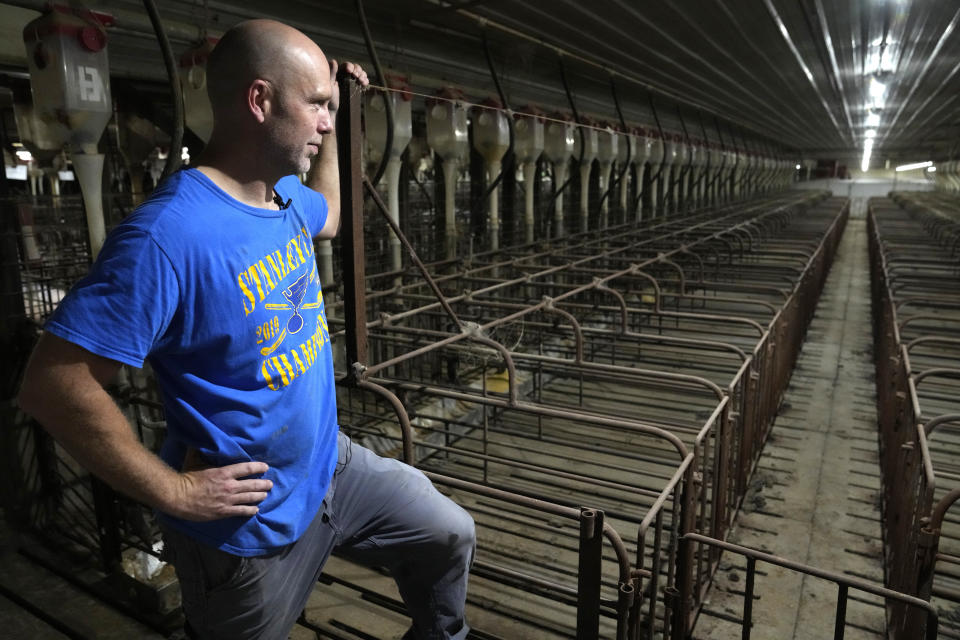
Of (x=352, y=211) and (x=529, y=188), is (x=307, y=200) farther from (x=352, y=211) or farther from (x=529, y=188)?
(x=529, y=188)

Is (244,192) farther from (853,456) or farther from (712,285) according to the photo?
(712,285)

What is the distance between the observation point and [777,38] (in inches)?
251

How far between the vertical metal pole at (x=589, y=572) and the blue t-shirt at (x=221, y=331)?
70 centimetres

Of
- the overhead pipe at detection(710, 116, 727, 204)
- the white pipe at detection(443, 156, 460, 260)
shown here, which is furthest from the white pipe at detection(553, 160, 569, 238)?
the overhead pipe at detection(710, 116, 727, 204)

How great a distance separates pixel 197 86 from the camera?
3428mm

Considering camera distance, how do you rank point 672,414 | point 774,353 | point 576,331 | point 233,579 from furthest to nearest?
1. point 672,414
2. point 774,353
3. point 576,331
4. point 233,579

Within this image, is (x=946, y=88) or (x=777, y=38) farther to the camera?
(x=946, y=88)

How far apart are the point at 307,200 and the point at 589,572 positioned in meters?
1.28

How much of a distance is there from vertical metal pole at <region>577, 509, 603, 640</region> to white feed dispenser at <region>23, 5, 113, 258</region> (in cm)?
253

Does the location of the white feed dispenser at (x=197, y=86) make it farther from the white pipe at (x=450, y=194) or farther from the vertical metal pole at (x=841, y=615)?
the vertical metal pole at (x=841, y=615)

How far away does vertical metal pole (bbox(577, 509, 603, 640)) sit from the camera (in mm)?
1714

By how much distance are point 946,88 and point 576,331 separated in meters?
9.61

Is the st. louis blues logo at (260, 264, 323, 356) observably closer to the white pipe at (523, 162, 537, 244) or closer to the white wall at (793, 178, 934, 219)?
the white pipe at (523, 162, 537, 244)

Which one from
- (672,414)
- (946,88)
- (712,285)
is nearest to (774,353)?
(672,414)
